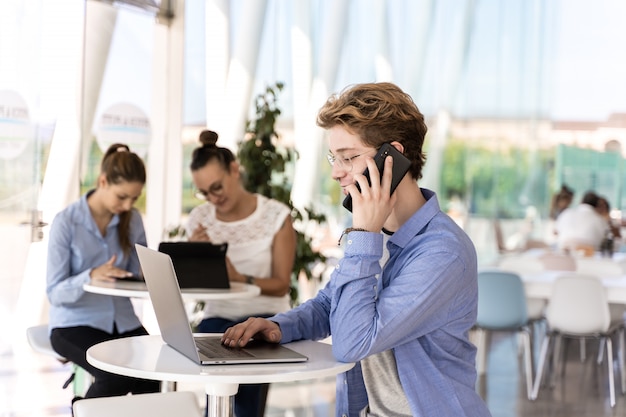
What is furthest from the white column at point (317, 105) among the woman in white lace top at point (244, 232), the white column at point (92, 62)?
the woman in white lace top at point (244, 232)

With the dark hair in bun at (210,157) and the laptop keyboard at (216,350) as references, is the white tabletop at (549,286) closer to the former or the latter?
the dark hair in bun at (210,157)

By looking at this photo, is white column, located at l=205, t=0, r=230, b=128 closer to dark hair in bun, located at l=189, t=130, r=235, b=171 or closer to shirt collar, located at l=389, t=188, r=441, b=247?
dark hair in bun, located at l=189, t=130, r=235, b=171

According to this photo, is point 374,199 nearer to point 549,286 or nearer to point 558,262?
point 549,286

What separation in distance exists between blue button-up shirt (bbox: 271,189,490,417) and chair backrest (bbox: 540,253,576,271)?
561cm

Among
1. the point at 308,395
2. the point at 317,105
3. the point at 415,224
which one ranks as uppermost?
the point at 317,105

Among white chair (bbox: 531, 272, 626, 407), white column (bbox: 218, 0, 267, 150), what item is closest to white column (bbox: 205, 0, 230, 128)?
white column (bbox: 218, 0, 267, 150)

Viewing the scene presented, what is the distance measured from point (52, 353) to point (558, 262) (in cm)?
496

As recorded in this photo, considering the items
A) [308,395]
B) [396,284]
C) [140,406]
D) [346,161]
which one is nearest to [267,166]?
[308,395]

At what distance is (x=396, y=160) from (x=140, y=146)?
5465 millimetres

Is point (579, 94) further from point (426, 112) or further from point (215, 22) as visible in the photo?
point (215, 22)

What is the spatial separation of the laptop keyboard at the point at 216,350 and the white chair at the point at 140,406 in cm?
22

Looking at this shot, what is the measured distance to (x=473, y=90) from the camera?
1063cm

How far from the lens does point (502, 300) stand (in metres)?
6.64

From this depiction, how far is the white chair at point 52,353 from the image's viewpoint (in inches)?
171
